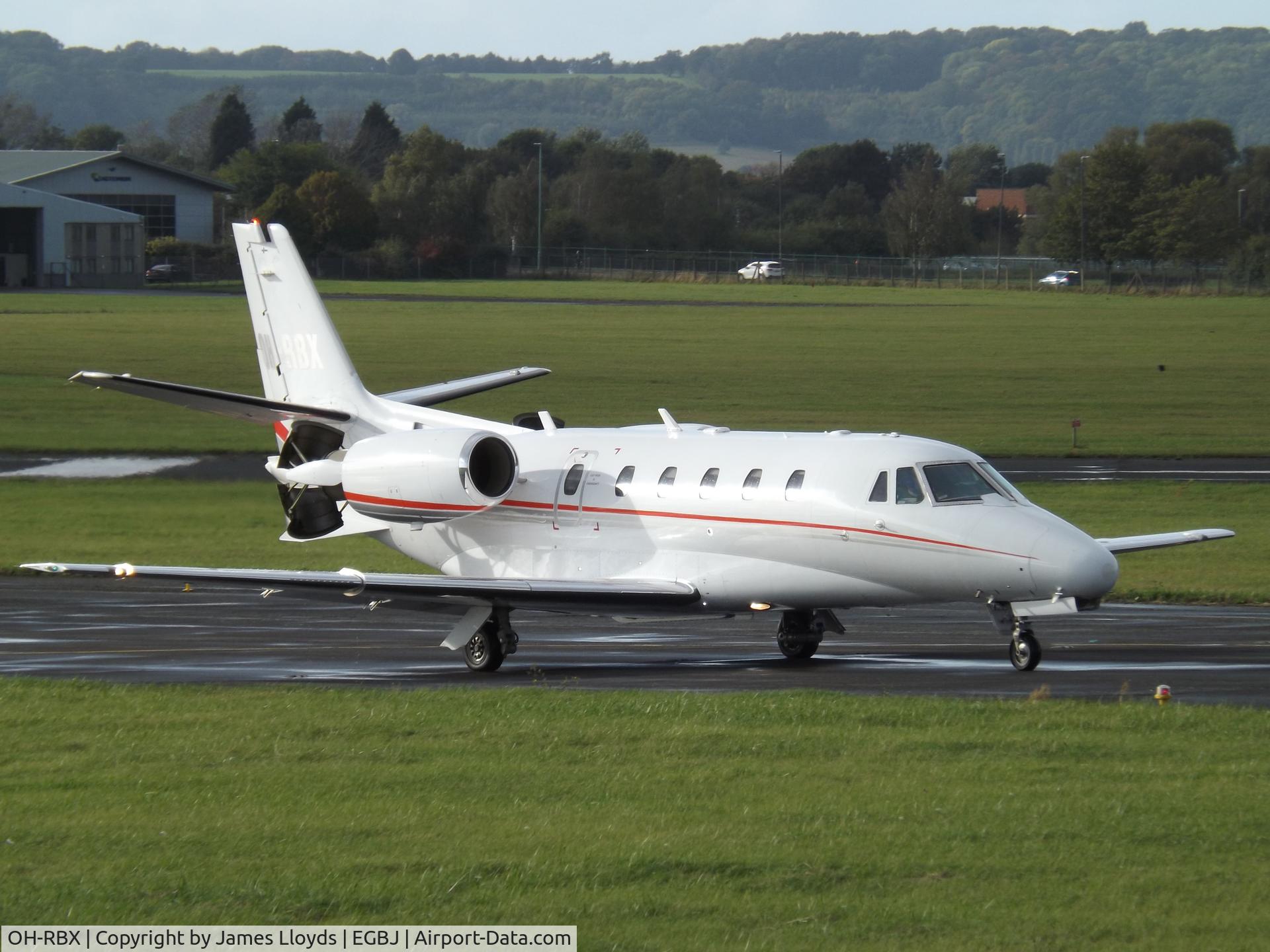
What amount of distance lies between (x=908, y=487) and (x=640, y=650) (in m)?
4.64

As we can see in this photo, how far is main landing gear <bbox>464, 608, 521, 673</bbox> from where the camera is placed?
2234 centimetres

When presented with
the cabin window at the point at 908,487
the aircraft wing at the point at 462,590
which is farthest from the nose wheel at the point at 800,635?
the cabin window at the point at 908,487

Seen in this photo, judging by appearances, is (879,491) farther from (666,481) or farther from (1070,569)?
(666,481)

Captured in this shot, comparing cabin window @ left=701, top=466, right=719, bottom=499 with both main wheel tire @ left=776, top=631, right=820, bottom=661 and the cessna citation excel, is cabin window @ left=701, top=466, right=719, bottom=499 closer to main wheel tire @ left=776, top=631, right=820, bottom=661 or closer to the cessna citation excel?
the cessna citation excel

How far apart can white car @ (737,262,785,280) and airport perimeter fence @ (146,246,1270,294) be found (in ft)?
3.28

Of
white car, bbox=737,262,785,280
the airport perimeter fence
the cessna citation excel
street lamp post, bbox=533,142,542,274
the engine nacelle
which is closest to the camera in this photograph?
the cessna citation excel

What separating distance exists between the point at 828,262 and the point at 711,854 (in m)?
152

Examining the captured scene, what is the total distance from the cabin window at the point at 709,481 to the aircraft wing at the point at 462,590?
3.71ft

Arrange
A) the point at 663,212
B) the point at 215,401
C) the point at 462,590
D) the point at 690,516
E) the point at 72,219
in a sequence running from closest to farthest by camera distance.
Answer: the point at 462,590 → the point at 690,516 → the point at 215,401 → the point at 72,219 → the point at 663,212

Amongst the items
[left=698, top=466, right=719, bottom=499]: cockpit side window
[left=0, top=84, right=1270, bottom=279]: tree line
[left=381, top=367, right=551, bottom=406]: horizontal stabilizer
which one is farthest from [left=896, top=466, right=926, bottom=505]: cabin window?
[left=0, top=84, right=1270, bottom=279]: tree line

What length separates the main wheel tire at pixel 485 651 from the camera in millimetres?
22359

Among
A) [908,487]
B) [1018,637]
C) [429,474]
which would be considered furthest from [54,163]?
Answer: [1018,637]

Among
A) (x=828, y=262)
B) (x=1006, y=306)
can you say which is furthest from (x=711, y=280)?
(x=1006, y=306)

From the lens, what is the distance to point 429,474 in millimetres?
23531
